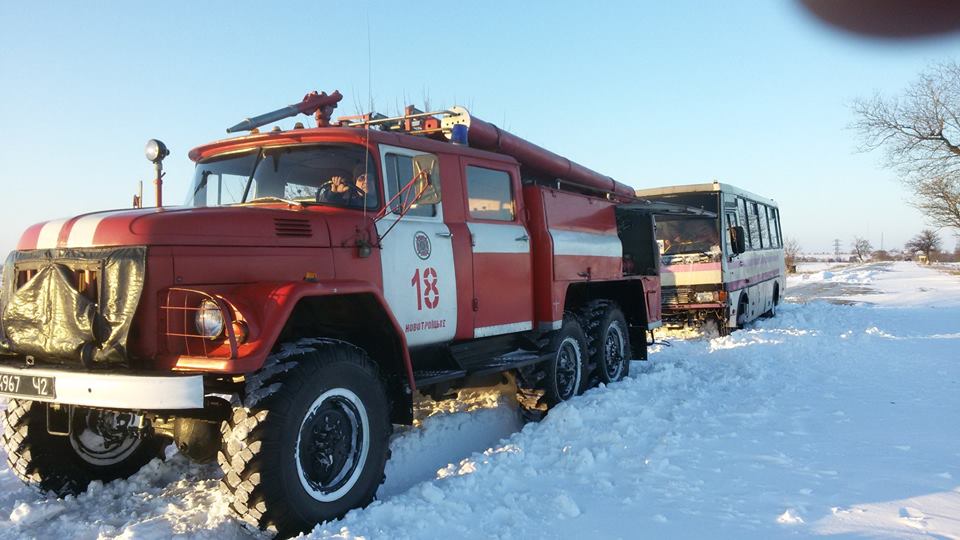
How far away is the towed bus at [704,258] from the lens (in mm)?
12438

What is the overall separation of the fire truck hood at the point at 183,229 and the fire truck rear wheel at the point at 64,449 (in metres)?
1.17

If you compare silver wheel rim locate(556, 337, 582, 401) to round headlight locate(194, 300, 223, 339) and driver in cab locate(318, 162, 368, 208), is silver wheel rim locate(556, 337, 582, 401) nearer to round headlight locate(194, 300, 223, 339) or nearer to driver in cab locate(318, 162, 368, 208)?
driver in cab locate(318, 162, 368, 208)

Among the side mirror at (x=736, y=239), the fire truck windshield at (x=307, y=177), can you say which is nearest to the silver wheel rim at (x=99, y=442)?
the fire truck windshield at (x=307, y=177)

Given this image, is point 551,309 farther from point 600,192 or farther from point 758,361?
point 758,361

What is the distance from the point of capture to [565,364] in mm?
7086

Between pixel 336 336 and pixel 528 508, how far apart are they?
5.63 ft

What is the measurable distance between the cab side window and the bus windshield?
7.00 metres

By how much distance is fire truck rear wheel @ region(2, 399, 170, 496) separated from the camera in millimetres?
4285

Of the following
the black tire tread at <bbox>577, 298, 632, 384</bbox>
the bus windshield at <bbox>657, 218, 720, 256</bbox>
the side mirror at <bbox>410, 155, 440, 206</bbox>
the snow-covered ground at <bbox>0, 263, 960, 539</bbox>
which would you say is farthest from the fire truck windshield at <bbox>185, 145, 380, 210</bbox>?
the bus windshield at <bbox>657, 218, 720, 256</bbox>

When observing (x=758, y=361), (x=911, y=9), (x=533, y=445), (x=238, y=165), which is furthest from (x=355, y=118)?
(x=758, y=361)

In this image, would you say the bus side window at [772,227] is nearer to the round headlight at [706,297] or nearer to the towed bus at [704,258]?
the towed bus at [704,258]

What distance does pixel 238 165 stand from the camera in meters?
5.01

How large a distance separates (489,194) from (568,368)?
7.38 ft

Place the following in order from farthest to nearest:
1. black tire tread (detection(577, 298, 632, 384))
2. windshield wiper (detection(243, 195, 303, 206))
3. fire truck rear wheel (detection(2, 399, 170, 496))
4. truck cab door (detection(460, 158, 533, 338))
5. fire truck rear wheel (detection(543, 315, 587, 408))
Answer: black tire tread (detection(577, 298, 632, 384))
fire truck rear wheel (detection(543, 315, 587, 408))
truck cab door (detection(460, 158, 533, 338))
windshield wiper (detection(243, 195, 303, 206))
fire truck rear wheel (detection(2, 399, 170, 496))
